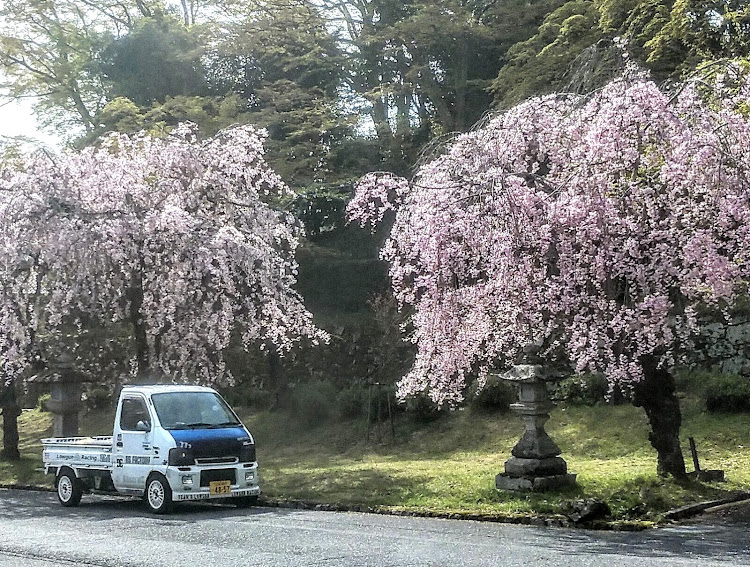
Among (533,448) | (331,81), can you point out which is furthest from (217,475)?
(331,81)

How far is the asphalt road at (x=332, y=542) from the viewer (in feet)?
29.0

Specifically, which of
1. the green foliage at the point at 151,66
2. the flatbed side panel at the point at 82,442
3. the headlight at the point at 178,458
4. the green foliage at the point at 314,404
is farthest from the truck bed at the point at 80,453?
the green foliage at the point at 151,66

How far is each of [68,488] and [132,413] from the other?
1835 millimetres

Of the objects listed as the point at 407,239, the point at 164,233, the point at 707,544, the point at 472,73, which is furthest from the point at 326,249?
the point at 707,544

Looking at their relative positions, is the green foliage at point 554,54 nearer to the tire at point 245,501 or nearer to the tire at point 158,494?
the tire at point 245,501

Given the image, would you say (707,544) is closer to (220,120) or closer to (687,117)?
(687,117)

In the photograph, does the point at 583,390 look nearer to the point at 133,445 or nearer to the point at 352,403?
the point at 352,403

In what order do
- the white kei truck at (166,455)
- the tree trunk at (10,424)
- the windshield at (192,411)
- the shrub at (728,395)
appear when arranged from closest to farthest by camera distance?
1. the white kei truck at (166,455)
2. the windshield at (192,411)
3. the shrub at (728,395)
4. the tree trunk at (10,424)

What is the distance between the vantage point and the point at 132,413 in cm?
1381

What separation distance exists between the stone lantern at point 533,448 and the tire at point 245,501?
3662mm

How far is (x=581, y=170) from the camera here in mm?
12047

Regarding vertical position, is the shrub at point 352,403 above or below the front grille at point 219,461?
above

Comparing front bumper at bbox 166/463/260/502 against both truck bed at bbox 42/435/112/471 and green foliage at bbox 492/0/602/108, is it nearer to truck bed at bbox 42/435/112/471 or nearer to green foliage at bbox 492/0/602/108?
truck bed at bbox 42/435/112/471

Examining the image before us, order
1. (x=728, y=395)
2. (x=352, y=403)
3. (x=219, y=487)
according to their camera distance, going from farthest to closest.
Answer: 1. (x=352, y=403)
2. (x=728, y=395)
3. (x=219, y=487)
